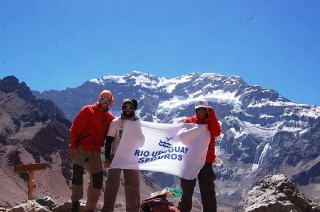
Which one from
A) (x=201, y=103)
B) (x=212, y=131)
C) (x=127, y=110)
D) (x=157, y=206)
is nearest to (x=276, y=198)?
(x=212, y=131)

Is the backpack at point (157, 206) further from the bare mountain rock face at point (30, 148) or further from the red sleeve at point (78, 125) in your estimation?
the bare mountain rock face at point (30, 148)

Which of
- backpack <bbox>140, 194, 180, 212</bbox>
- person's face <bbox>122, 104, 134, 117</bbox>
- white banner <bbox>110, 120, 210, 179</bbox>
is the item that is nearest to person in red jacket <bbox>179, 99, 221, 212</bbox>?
white banner <bbox>110, 120, 210, 179</bbox>

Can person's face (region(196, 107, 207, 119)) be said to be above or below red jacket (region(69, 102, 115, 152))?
above

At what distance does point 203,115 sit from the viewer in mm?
10078

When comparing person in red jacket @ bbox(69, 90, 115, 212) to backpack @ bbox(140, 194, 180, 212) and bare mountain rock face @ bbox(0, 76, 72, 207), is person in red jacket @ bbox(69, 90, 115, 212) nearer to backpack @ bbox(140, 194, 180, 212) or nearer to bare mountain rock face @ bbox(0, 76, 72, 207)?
backpack @ bbox(140, 194, 180, 212)

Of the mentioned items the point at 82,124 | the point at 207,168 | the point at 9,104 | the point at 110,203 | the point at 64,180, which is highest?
the point at 9,104

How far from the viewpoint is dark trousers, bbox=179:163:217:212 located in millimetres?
9453

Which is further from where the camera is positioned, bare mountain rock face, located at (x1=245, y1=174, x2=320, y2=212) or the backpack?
bare mountain rock face, located at (x1=245, y1=174, x2=320, y2=212)

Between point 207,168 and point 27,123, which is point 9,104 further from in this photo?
point 207,168

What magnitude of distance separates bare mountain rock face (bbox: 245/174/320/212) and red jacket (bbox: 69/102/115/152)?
364cm

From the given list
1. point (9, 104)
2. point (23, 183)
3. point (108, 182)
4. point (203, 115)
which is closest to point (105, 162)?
point (108, 182)

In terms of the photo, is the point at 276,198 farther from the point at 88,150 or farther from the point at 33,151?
the point at 33,151

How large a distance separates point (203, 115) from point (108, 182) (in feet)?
7.81

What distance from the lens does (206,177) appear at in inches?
379
